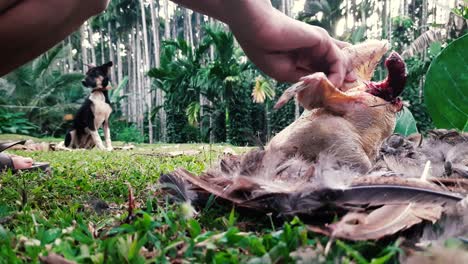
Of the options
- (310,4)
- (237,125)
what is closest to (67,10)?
(237,125)

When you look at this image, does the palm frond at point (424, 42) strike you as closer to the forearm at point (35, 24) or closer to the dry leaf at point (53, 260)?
the forearm at point (35, 24)

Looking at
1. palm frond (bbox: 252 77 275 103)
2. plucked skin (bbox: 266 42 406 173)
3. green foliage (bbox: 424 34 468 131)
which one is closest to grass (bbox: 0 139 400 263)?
plucked skin (bbox: 266 42 406 173)

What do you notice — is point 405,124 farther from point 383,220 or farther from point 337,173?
point 383,220

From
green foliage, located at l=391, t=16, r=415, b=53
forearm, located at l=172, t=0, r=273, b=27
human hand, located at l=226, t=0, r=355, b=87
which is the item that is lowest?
human hand, located at l=226, t=0, r=355, b=87

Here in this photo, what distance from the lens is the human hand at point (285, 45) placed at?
1.46 m

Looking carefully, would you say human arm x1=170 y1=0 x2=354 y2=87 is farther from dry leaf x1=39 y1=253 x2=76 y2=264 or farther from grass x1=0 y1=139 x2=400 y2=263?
dry leaf x1=39 y1=253 x2=76 y2=264

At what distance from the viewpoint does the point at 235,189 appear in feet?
2.77

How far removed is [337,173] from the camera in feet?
2.75

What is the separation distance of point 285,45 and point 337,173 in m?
0.79

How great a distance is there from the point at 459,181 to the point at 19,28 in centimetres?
124

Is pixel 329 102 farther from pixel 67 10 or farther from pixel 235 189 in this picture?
pixel 67 10

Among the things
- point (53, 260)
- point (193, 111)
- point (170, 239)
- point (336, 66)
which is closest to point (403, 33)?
point (193, 111)

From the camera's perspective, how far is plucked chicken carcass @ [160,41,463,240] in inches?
27.6

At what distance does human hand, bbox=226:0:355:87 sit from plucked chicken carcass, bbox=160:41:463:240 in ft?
0.36
